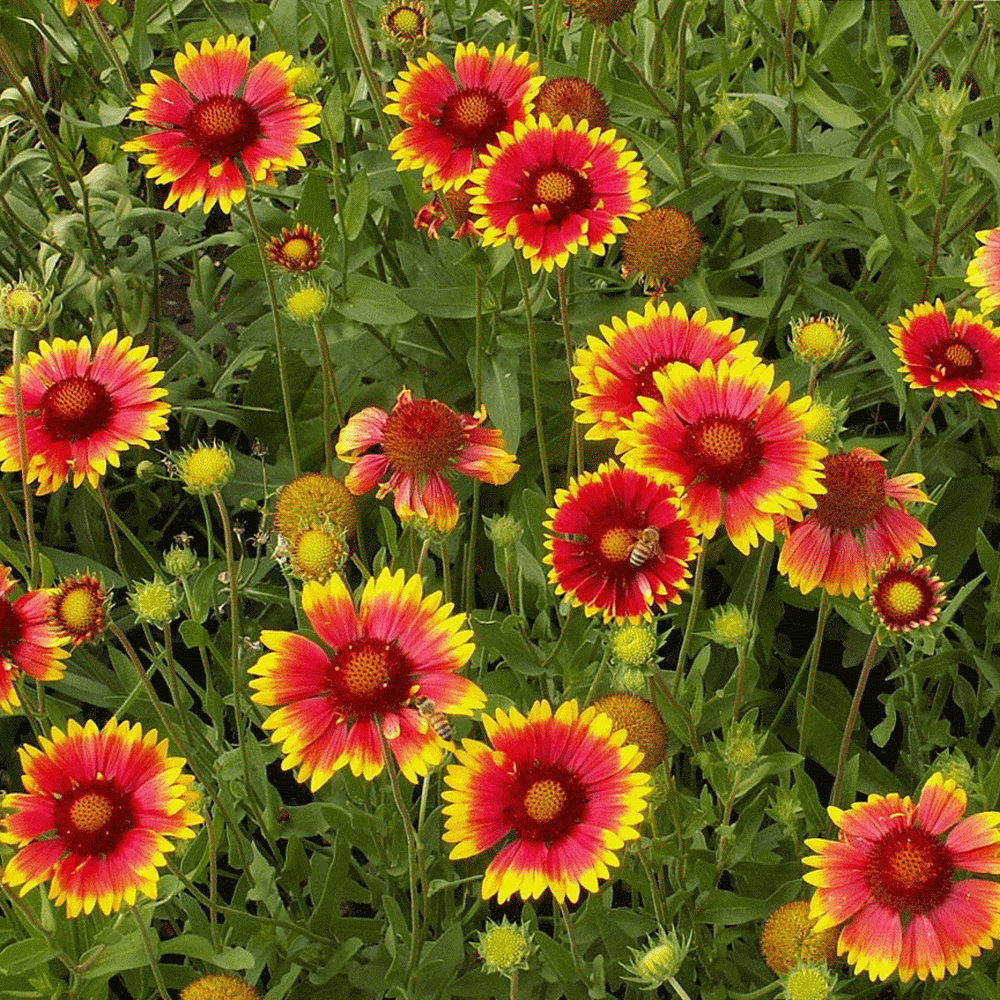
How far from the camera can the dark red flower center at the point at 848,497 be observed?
148cm

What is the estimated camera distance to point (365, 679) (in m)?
1.29

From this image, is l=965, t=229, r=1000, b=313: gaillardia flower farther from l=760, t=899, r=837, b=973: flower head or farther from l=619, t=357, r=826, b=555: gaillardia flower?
l=760, t=899, r=837, b=973: flower head

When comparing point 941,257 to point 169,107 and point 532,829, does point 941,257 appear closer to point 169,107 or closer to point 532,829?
point 169,107

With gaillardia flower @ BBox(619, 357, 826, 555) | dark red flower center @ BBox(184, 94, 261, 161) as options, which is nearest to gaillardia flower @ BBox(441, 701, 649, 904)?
gaillardia flower @ BBox(619, 357, 826, 555)

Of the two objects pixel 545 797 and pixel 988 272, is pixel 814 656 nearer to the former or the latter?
pixel 545 797

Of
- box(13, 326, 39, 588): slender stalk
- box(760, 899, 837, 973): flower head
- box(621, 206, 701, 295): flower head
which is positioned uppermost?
box(621, 206, 701, 295): flower head

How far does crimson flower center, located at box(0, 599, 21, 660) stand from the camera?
59.3 inches

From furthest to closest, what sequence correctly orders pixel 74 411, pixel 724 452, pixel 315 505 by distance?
pixel 74 411, pixel 315 505, pixel 724 452

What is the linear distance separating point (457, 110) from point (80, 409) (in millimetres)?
698

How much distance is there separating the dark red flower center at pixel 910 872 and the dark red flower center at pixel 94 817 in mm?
810

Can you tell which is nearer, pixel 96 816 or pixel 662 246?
pixel 96 816

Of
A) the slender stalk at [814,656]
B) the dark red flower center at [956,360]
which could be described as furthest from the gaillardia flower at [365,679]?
the dark red flower center at [956,360]

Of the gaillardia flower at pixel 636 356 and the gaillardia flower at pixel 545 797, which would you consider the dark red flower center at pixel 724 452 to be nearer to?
the gaillardia flower at pixel 636 356

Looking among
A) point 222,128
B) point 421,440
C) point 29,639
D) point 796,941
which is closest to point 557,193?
point 421,440
